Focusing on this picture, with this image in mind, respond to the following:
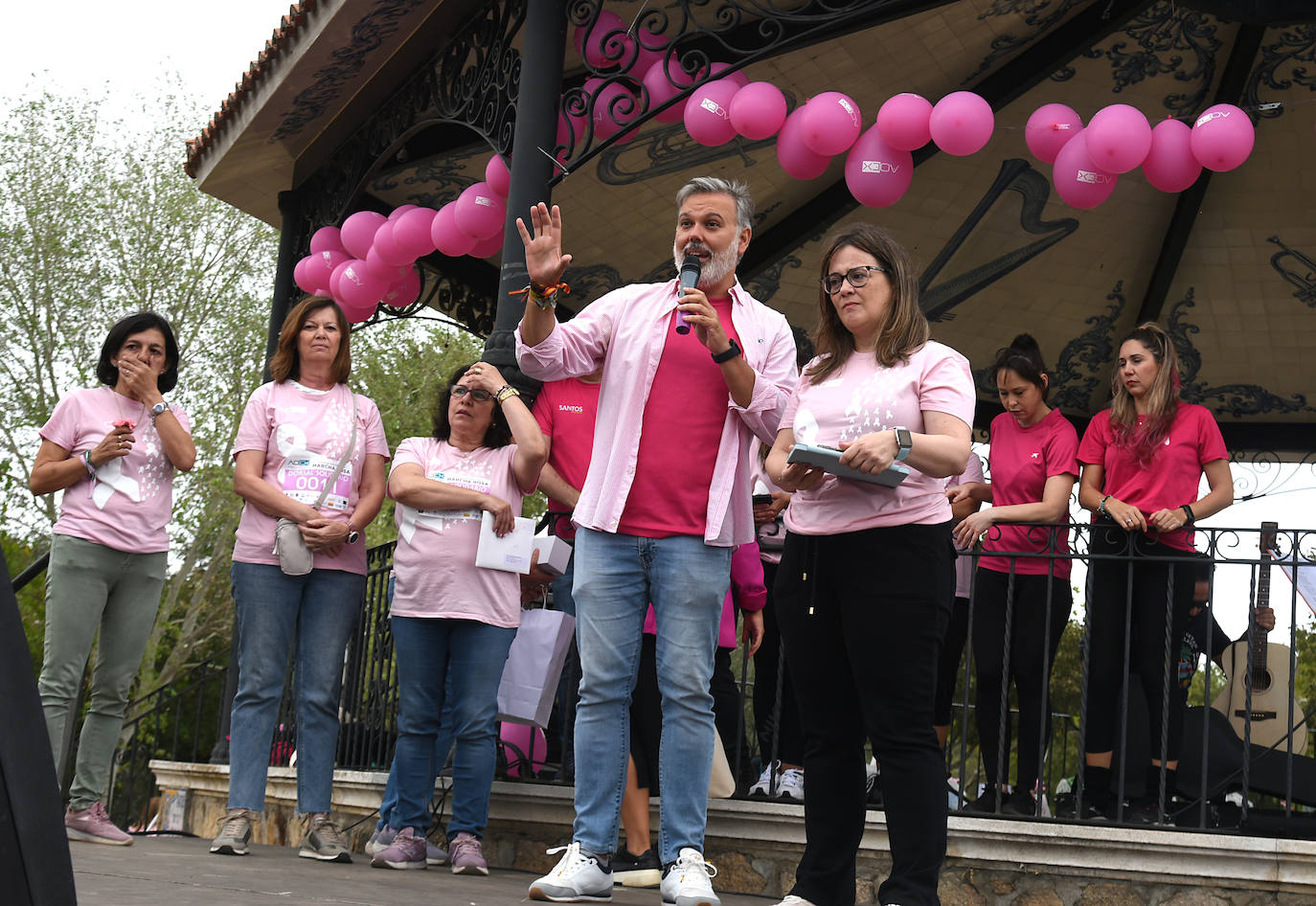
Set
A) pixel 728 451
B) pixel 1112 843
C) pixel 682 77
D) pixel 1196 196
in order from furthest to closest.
Answer: pixel 1196 196 → pixel 682 77 → pixel 1112 843 → pixel 728 451

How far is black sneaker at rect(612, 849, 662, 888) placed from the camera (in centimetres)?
414

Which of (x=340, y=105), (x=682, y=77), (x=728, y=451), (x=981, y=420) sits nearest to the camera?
(x=728, y=451)

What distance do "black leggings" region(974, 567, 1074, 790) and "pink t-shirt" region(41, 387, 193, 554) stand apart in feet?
10.6

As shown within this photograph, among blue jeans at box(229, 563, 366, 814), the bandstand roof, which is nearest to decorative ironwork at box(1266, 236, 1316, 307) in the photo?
the bandstand roof

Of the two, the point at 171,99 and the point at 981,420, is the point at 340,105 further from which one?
the point at 171,99

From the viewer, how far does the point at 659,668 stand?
11.4 feet

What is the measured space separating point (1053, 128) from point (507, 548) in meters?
3.60

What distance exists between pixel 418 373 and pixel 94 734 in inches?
699

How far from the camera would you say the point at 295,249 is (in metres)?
8.73

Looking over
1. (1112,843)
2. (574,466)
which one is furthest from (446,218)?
(1112,843)

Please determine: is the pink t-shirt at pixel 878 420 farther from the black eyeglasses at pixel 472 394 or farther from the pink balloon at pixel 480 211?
the pink balloon at pixel 480 211

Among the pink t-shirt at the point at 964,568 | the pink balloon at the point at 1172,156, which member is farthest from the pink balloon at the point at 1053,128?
the pink t-shirt at the point at 964,568

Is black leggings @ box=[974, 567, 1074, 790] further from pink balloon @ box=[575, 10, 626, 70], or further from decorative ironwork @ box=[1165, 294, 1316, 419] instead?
decorative ironwork @ box=[1165, 294, 1316, 419]

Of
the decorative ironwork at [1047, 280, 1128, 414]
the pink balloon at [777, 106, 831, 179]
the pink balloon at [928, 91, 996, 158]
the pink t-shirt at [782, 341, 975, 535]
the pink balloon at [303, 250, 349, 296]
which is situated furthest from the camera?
the decorative ironwork at [1047, 280, 1128, 414]
